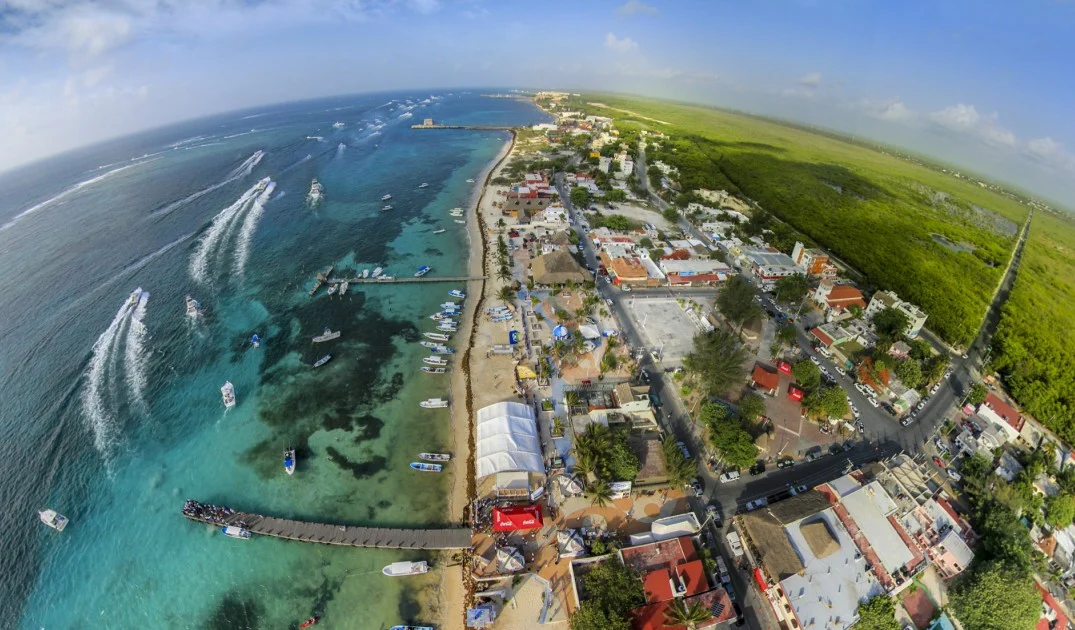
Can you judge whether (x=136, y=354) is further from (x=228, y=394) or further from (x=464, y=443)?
(x=464, y=443)

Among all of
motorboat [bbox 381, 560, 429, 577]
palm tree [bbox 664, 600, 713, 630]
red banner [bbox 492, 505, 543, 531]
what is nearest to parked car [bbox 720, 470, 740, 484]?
palm tree [bbox 664, 600, 713, 630]

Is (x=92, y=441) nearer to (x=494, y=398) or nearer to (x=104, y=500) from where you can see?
(x=104, y=500)

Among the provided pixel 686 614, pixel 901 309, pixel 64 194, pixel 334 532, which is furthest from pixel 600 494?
pixel 64 194

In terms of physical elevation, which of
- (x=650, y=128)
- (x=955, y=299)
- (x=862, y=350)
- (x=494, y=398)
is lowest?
(x=494, y=398)

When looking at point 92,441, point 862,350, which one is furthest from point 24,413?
point 862,350

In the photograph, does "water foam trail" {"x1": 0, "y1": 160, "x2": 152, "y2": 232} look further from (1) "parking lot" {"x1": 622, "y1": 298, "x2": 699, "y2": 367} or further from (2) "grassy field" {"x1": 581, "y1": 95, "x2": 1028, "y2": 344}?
(2) "grassy field" {"x1": 581, "y1": 95, "x2": 1028, "y2": 344}

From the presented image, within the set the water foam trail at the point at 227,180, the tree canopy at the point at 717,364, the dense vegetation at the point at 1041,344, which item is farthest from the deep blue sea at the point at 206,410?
the dense vegetation at the point at 1041,344
